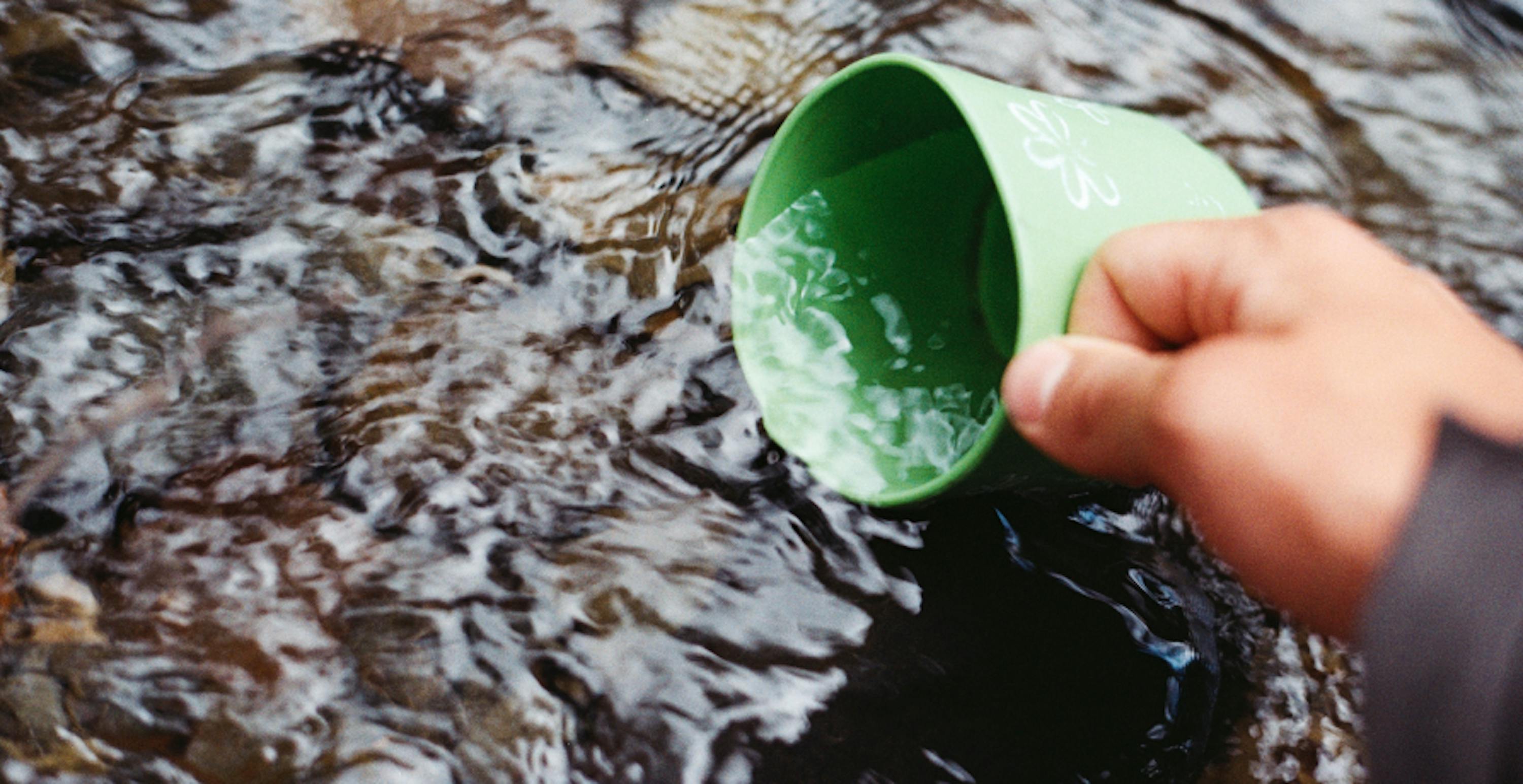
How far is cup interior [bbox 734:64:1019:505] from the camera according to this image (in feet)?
4.99

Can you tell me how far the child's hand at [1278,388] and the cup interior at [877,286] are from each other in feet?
1.49

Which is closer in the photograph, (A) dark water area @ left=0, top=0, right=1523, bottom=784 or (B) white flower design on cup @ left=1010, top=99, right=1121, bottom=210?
(B) white flower design on cup @ left=1010, top=99, right=1121, bottom=210

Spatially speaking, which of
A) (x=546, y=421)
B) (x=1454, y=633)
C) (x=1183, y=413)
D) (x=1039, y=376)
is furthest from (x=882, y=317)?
(x=1454, y=633)

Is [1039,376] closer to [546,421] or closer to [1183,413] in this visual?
[1183,413]

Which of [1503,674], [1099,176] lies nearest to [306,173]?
[1099,176]

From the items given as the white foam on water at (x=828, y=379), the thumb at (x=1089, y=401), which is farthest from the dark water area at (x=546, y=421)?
the thumb at (x=1089, y=401)

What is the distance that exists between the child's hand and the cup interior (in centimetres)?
46

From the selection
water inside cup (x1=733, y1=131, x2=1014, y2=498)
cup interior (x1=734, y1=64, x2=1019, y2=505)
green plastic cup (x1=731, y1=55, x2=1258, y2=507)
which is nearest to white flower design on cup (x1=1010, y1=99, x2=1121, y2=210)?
green plastic cup (x1=731, y1=55, x2=1258, y2=507)

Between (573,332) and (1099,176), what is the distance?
0.89 meters

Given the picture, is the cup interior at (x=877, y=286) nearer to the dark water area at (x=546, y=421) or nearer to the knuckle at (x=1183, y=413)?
the dark water area at (x=546, y=421)

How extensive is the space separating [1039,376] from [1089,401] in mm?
57

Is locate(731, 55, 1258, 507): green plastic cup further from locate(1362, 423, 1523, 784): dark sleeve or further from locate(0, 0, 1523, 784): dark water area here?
locate(1362, 423, 1523, 784): dark sleeve

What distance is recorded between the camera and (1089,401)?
98 centimetres

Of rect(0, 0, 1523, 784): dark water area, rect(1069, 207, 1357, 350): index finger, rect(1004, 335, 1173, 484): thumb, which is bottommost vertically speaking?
rect(0, 0, 1523, 784): dark water area
